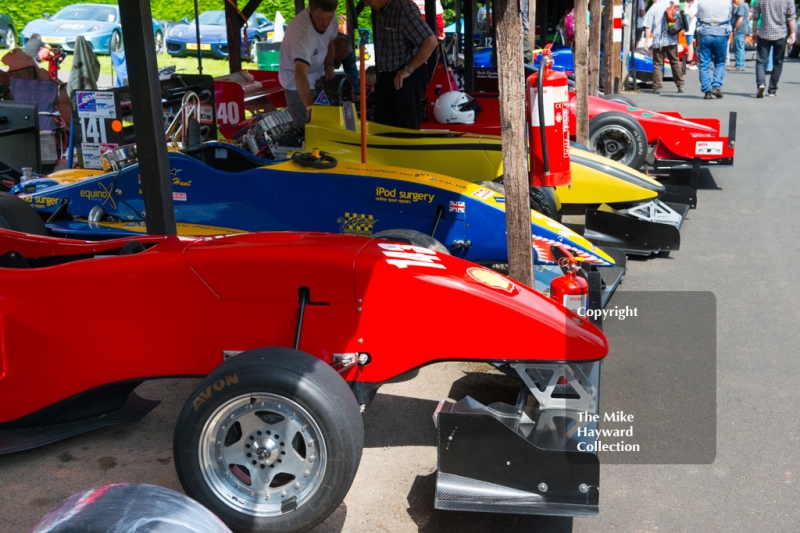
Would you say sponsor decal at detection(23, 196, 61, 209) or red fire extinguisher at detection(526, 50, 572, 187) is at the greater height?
red fire extinguisher at detection(526, 50, 572, 187)

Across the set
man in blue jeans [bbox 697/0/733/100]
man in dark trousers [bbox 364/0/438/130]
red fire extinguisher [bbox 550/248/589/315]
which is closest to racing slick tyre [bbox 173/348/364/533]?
red fire extinguisher [bbox 550/248/589/315]

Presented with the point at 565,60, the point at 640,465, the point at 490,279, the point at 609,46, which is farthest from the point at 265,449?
the point at 565,60

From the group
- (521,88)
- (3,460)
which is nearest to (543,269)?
(521,88)

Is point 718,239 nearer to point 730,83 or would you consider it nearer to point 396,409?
point 396,409

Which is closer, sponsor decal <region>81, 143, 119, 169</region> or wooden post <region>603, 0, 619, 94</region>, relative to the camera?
sponsor decal <region>81, 143, 119, 169</region>

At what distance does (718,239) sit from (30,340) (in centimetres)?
597

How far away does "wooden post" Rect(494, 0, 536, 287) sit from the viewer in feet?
15.6

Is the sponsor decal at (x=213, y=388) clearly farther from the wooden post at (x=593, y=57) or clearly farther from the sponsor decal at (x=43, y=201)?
the wooden post at (x=593, y=57)

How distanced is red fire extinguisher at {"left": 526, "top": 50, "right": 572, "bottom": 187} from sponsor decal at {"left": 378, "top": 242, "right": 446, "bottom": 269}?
1840 millimetres

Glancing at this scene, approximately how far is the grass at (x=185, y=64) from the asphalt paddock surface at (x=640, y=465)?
59.6 ft

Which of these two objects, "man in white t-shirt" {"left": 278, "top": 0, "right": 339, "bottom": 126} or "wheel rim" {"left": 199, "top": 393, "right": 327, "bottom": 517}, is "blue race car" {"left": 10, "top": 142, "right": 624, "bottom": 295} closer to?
"man in white t-shirt" {"left": 278, "top": 0, "right": 339, "bottom": 126}

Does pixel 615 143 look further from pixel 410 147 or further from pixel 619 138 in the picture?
pixel 410 147

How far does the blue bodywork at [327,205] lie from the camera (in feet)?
18.5

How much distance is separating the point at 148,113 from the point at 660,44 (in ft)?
53.0
